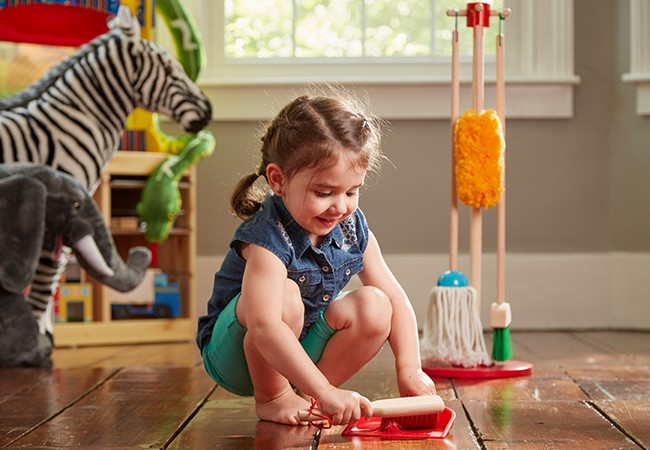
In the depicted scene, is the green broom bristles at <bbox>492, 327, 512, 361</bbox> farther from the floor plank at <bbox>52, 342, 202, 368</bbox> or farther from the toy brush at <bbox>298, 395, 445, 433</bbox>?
the floor plank at <bbox>52, 342, 202, 368</bbox>

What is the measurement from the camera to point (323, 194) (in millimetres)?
892

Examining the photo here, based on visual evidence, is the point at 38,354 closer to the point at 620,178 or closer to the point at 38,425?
the point at 38,425

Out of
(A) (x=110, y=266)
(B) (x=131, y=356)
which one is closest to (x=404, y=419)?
(A) (x=110, y=266)

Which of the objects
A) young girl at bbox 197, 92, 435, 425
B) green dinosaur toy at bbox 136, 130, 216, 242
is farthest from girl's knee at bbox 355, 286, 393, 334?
green dinosaur toy at bbox 136, 130, 216, 242

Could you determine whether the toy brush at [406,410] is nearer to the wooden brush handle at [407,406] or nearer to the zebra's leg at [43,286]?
the wooden brush handle at [407,406]

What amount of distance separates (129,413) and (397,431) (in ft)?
1.42

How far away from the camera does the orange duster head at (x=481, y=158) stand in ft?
4.49

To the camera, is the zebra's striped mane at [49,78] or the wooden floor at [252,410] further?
the zebra's striped mane at [49,78]

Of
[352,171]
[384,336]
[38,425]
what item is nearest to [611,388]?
[384,336]

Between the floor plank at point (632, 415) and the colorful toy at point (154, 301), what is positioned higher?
the colorful toy at point (154, 301)

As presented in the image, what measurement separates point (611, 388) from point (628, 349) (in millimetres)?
567

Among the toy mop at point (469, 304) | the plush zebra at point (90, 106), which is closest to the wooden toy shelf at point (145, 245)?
the plush zebra at point (90, 106)

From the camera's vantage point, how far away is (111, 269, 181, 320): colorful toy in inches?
76.0

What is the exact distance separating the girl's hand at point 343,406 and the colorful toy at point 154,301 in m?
1.21
